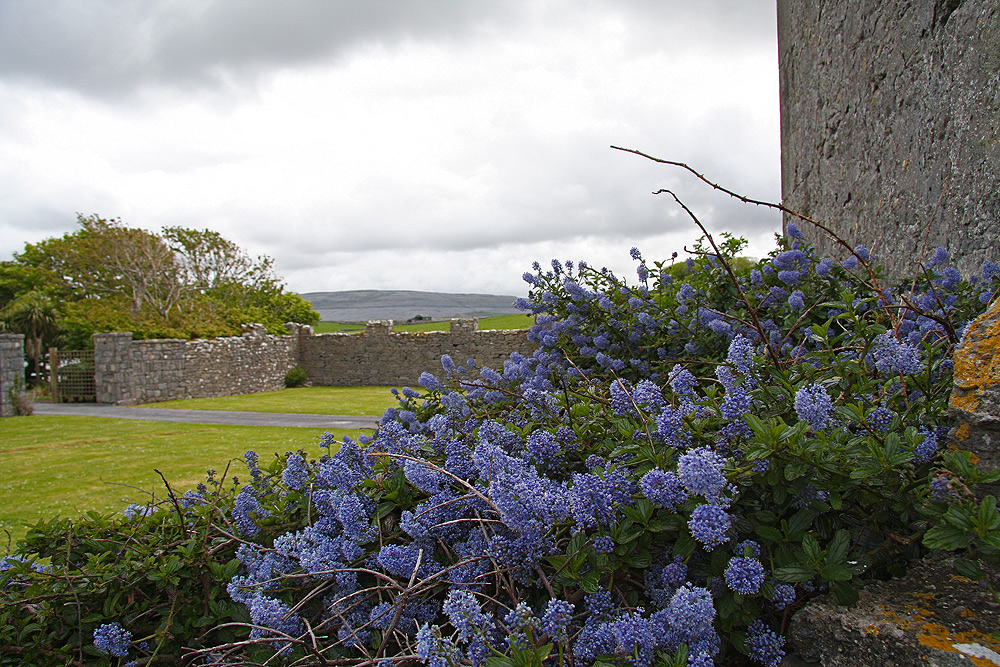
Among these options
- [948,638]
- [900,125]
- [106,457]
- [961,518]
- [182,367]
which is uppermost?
[900,125]

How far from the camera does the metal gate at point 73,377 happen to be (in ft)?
63.0

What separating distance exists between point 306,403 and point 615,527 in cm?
1734

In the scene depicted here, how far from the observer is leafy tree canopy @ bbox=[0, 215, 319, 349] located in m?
23.6

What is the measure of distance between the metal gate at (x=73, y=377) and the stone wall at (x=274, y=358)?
0.90 meters

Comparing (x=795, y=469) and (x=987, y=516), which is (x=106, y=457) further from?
(x=987, y=516)

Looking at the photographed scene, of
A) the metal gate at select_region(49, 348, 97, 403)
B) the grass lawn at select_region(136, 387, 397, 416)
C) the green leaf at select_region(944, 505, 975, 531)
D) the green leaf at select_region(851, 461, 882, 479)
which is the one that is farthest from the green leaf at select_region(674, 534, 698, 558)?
the metal gate at select_region(49, 348, 97, 403)

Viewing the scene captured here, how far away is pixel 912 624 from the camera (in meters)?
1.13

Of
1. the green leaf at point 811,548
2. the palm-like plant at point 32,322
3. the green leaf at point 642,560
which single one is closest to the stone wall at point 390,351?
the palm-like plant at point 32,322

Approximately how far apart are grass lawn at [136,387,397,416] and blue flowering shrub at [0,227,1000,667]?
1279 cm

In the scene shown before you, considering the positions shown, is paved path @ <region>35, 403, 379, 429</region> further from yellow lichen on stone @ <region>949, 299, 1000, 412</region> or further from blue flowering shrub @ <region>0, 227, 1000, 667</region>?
yellow lichen on stone @ <region>949, 299, 1000, 412</region>

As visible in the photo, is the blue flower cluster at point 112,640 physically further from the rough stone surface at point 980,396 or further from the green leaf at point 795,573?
the rough stone surface at point 980,396

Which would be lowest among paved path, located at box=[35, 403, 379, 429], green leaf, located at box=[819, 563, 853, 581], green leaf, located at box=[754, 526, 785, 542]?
paved path, located at box=[35, 403, 379, 429]

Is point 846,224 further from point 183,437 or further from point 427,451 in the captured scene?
point 183,437

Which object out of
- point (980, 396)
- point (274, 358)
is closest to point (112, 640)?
point (980, 396)
